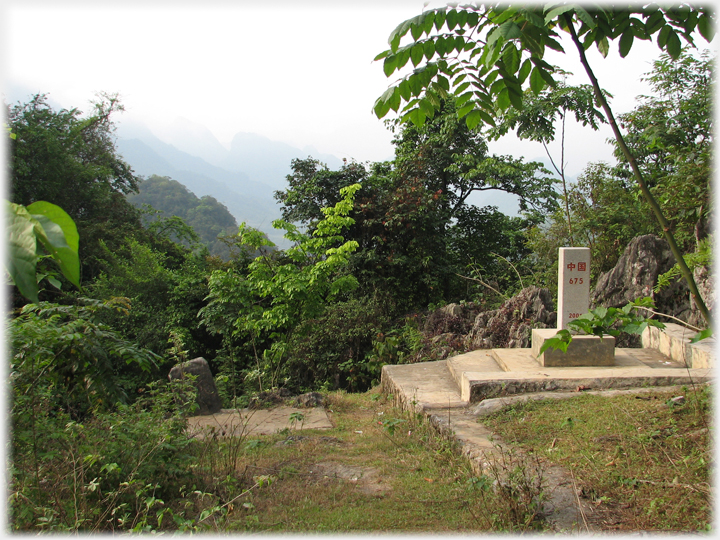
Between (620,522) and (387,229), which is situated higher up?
(387,229)

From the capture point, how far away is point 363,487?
3.55 meters

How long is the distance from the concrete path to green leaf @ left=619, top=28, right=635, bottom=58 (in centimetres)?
228

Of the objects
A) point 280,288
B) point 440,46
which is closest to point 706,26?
point 440,46

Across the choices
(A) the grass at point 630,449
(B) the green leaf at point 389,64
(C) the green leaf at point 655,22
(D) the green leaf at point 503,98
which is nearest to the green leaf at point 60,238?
(B) the green leaf at point 389,64

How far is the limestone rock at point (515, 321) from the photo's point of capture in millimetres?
8320

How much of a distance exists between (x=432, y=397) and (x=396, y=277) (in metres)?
6.21

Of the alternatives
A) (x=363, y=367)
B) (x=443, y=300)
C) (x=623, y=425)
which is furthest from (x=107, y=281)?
(x=623, y=425)

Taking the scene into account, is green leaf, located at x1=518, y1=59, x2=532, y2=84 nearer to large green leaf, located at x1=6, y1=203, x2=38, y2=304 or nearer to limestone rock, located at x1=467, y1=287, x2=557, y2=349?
large green leaf, located at x1=6, y1=203, x2=38, y2=304

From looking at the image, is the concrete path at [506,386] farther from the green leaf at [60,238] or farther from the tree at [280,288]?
the green leaf at [60,238]

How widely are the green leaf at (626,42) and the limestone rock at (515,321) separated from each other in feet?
21.8

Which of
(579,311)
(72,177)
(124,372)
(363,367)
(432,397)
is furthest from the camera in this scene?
(72,177)

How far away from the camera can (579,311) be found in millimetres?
6887

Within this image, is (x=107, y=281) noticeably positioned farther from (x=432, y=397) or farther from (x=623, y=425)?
(x=623, y=425)

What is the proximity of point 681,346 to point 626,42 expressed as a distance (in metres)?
5.72
